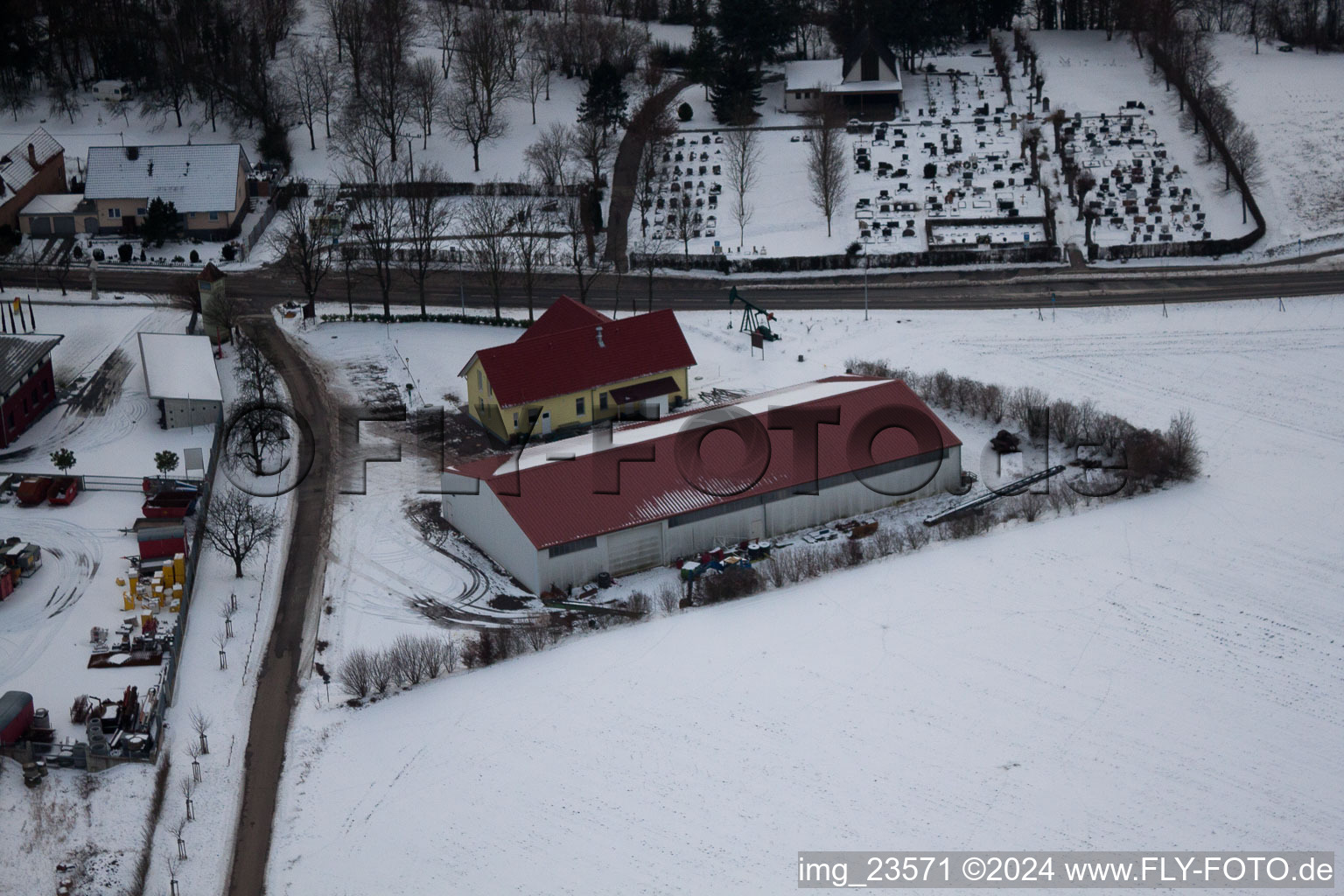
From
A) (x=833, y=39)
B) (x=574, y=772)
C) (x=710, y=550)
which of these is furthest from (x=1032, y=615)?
(x=833, y=39)

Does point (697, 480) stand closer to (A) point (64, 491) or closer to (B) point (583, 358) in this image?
(B) point (583, 358)

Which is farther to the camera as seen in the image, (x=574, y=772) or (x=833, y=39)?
(x=833, y=39)

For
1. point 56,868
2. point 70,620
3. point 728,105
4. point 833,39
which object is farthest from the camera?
point 833,39

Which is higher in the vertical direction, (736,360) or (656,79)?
(656,79)

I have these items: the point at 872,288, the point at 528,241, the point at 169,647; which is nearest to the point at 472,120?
the point at 528,241

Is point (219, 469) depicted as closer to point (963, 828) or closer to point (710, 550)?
point (710, 550)

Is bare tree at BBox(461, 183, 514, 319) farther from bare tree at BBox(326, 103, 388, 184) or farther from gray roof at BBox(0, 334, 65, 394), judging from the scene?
gray roof at BBox(0, 334, 65, 394)

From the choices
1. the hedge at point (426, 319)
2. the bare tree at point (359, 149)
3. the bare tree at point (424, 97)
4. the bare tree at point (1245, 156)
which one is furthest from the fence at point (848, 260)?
the bare tree at point (424, 97)

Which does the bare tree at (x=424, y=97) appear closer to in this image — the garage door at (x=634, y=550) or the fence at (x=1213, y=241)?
the fence at (x=1213, y=241)
